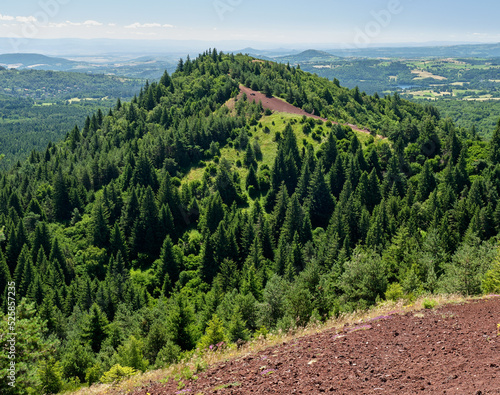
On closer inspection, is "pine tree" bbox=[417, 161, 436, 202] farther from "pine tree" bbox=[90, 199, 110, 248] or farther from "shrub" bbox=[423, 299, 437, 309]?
"pine tree" bbox=[90, 199, 110, 248]

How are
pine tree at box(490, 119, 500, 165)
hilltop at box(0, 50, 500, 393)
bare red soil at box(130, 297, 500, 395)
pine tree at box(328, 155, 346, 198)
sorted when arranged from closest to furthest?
bare red soil at box(130, 297, 500, 395)
hilltop at box(0, 50, 500, 393)
pine tree at box(490, 119, 500, 165)
pine tree at box(328, 155, 346, 198)

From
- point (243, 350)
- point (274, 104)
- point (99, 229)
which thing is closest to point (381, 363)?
point (243, 350)

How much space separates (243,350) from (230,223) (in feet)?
279

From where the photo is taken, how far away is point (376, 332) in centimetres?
2211

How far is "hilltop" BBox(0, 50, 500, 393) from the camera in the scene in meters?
51.4

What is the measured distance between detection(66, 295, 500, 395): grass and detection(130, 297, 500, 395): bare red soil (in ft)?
2.64

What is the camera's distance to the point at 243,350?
23750 mm

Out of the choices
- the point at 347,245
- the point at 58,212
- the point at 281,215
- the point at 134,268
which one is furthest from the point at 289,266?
the point at 58,212

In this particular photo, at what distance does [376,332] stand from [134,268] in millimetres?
96048

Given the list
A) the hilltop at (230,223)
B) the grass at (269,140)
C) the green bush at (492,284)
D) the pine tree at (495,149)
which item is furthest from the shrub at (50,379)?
the pine tree at (495,149)

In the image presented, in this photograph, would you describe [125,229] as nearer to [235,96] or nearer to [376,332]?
[235,96]

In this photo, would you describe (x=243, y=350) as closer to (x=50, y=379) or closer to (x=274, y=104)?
(x=50, y=379)

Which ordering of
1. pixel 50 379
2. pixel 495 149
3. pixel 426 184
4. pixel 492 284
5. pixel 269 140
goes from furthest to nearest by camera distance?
pixel 269 140 → pixel 495 149 → pixel 426 184 → pixel 492 284 → pixel 50 379

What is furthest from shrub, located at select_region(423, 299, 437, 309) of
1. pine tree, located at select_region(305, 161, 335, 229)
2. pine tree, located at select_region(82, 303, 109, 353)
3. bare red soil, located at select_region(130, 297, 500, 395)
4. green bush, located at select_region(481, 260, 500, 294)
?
pine tree, located at select_region(305, 161, 335, 229)
